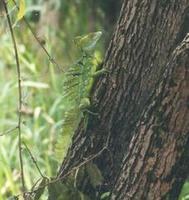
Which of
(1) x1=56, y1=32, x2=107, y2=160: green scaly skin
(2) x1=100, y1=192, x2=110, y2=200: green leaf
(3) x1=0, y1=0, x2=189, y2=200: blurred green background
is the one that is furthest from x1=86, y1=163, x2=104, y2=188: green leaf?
(3) x1=0, y1=0, x2=189, y2=200: blurred green background

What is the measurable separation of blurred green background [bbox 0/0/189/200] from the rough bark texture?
3.18 feet

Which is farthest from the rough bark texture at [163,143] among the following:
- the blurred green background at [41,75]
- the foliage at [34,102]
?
the foliage at [34,102]

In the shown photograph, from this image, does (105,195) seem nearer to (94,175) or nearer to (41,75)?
(94,175)

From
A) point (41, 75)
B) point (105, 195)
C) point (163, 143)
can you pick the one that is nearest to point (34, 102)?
point (41, 75)

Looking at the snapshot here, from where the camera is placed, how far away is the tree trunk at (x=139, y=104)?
209 cm

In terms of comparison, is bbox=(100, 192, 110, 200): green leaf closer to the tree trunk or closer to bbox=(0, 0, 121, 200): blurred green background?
the tree trunk

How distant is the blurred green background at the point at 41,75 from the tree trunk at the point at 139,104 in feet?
2.45

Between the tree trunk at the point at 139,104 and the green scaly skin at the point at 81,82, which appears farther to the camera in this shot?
the green scaly skin at the point at 81,82

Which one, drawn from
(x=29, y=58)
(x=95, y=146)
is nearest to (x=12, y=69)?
(x=29, y=58)

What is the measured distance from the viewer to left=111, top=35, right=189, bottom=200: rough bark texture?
6.70ft

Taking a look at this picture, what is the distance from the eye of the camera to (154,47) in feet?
7.51

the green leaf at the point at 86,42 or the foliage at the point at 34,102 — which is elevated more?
the green leaf at the point at 86,42

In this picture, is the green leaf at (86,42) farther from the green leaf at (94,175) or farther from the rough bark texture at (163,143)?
the green leaf at (94,175)

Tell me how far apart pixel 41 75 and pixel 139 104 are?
109 inches
